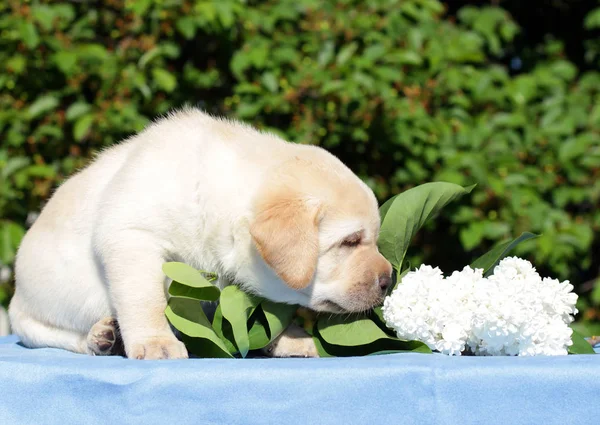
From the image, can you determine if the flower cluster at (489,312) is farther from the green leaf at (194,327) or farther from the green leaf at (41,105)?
the green leaf at (41,105)

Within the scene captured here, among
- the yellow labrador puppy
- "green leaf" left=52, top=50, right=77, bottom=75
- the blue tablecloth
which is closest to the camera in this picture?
the blue tablecloth

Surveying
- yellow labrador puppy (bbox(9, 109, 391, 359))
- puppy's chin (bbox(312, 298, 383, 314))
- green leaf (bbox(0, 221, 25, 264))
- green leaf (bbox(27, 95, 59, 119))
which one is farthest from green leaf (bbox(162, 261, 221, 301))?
green leaf (bbox(27, 95, 59, 119))

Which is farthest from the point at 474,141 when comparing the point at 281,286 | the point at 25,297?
the point at 25,297

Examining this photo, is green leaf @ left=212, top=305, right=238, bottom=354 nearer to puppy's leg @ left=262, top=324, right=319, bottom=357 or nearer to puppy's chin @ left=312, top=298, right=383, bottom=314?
puppy's leg @ left=262, top=324, right=319, bottom=357

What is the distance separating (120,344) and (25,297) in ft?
1.81

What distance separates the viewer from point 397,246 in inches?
113

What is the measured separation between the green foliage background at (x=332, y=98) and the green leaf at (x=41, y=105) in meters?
0.01

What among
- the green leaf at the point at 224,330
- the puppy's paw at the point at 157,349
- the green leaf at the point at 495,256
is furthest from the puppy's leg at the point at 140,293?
the green leaf at the point at 495,256

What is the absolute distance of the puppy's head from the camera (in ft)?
8.40

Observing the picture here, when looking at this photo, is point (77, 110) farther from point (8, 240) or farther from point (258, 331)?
point (258, 331)

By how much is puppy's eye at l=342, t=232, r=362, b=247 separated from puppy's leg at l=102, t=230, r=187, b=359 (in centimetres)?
66

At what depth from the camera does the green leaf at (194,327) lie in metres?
Result: 2.56

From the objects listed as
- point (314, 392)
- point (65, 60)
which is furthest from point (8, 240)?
point (314, 392)

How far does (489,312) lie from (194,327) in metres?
0.97
